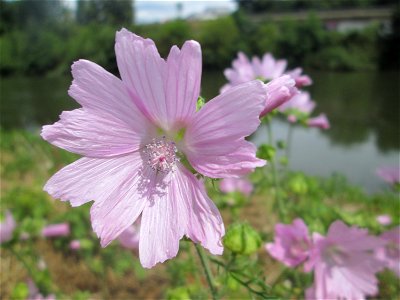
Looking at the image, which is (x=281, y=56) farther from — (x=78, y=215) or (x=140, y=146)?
(x=140, y=146)

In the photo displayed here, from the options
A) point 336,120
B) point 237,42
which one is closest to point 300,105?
point 336,120

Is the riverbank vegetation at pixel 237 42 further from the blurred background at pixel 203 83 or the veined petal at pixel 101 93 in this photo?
the veined petal at pixel 101 93

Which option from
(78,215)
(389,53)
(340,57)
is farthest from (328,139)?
(389,53)

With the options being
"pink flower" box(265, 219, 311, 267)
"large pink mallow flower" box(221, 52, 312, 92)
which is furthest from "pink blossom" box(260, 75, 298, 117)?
"large pink mallow flower" box(221, 52, 312, 92)

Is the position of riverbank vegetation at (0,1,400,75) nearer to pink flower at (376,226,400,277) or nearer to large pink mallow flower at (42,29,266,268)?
pink flower at (376,226,400,277)

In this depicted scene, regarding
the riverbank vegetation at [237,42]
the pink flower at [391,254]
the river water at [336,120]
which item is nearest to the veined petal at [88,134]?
the pink flower at [391,254]

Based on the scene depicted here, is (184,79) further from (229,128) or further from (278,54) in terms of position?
(278,54)
